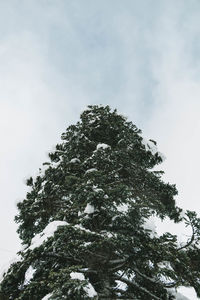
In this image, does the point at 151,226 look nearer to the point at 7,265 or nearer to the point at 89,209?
the point at 89,209

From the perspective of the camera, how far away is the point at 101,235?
239 inches

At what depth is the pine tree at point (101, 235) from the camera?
5.88m

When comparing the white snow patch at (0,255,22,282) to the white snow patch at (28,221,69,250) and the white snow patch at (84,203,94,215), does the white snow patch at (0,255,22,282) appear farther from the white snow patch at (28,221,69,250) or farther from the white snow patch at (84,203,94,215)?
the white snow patch at (84,203,94,215)

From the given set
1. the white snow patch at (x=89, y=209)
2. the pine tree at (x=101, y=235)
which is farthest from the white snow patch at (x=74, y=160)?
the white snow patch at (x=89, y=209)

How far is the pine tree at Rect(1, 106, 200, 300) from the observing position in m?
5.88

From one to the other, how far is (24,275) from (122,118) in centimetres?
722

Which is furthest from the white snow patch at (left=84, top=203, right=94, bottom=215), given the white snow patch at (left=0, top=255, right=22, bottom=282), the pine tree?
the white snow patch at (left=0, top=255, right=22, bottom=282)

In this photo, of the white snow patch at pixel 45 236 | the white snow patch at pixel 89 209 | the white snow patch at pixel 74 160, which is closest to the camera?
the white snow patch at pixel 45 236

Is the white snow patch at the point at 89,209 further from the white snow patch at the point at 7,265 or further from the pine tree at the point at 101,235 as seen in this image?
the white snow patch at the point at 7,265

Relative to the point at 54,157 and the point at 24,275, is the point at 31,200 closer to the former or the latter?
the point at 54,157

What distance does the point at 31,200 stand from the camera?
917cm

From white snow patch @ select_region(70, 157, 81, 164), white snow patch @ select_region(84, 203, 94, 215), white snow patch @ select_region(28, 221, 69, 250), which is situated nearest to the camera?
white snow patch @ select_region(28, 221, 69, 250)

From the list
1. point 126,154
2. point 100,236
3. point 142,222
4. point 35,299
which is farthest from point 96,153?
point 35,299

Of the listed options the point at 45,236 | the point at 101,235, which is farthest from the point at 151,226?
the point at 45,236
